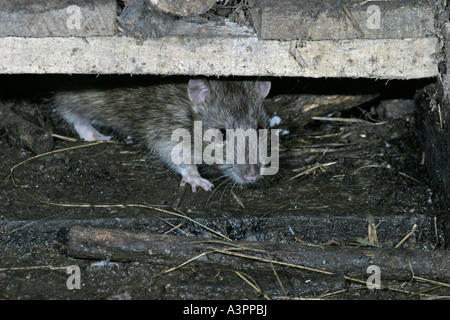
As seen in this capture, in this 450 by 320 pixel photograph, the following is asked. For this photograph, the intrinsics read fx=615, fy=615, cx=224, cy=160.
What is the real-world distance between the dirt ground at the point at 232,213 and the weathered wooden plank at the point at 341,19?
1241 millimetres

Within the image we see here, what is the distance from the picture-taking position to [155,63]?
4277 mm

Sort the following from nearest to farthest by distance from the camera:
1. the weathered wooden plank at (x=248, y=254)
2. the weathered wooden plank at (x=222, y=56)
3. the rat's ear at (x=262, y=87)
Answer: the weathered wooden plank at (x=248, y=254) < the weathered wooden plank at (x=222, y=56) < the rat's ear at (x=262, y=87)

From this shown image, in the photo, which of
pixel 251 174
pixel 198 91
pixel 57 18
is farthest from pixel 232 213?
pixel 57 18

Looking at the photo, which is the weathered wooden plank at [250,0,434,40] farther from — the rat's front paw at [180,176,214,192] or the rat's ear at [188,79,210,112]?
the rat's front paw at [180,176,214,192]

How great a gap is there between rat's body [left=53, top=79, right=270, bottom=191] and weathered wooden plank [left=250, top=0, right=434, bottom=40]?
33.6 inches

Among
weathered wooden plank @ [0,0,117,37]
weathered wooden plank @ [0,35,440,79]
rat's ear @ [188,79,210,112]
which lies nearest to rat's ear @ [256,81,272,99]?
rat's ear @ [188,79,210,112]

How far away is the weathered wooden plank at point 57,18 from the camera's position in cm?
392

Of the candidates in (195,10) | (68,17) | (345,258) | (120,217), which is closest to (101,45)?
(68,17)

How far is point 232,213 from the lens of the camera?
4.47 meters

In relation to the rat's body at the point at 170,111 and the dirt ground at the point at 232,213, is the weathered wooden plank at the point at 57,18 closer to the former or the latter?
the rat's body at the point at 170,111

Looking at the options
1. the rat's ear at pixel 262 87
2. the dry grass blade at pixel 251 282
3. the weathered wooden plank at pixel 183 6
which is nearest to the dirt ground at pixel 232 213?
A: the dry grass blade at pixel 251 282

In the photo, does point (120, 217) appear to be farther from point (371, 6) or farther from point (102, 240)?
point (371, 6)

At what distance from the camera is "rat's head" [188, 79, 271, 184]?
187 inches

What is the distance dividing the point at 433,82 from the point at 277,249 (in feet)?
5.88
